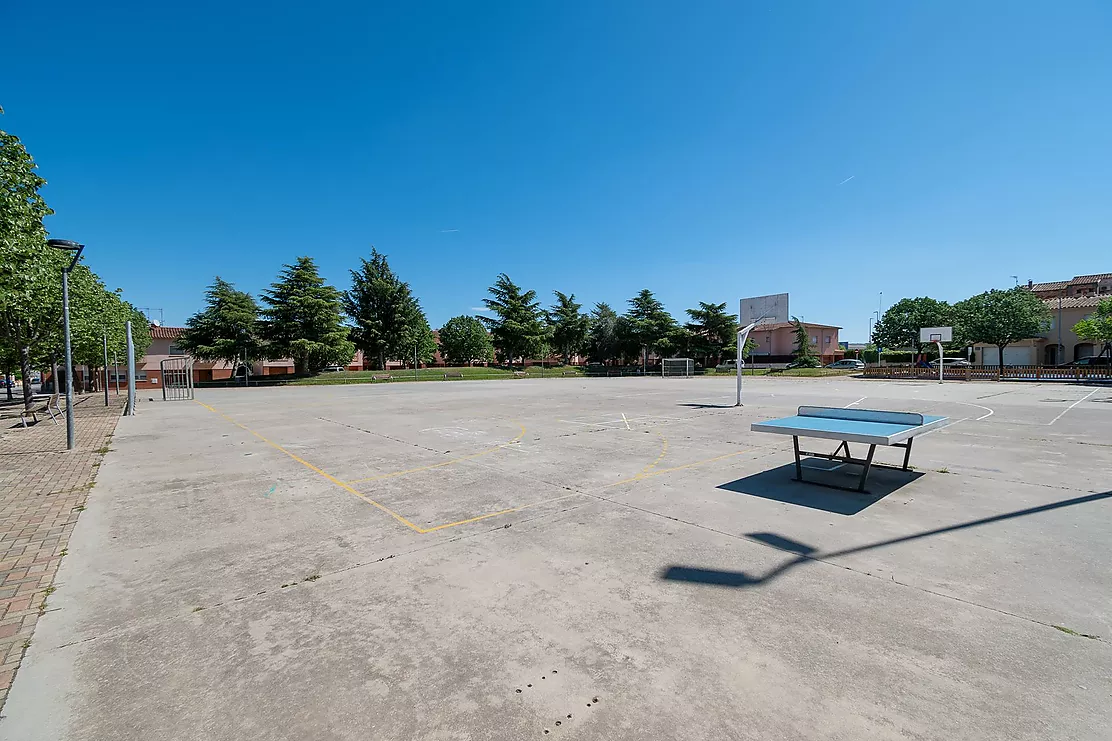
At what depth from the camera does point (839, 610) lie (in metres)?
3.42

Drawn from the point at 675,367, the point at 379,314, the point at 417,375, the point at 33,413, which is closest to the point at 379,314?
the point at 379,314

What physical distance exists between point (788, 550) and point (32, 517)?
8469 millimetres

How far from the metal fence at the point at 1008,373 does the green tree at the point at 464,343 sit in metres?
53.5

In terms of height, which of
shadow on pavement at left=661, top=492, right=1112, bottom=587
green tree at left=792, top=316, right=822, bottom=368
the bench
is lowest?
shadow on pavement at left=661, top=492, right=1112, bottom=587

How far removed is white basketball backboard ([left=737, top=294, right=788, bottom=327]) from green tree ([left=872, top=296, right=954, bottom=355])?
185ft

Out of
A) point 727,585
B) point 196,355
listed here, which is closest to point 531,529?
point 727,585

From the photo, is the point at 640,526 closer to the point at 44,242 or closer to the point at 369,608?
the point at 369,608

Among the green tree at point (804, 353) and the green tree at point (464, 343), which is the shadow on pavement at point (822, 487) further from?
the green tree at point (464, 343)

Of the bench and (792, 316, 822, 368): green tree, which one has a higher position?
(792, 316, 822, 368): green tree

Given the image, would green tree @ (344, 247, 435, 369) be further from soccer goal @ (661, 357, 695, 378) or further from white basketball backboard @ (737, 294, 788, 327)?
white basketball backboard @ (737, 294, 788, 327)

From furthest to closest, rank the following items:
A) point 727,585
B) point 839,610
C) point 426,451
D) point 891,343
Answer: point 891,343 → point 426,451 → point 727,585 → point 839,610

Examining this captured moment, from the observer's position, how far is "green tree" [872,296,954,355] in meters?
68.4

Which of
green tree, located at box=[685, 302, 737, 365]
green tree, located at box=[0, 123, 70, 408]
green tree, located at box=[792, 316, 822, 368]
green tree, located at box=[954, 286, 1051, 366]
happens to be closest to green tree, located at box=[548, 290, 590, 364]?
green tree, located at box=[685, 302, 737, 365]

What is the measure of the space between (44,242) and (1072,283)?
339ft
